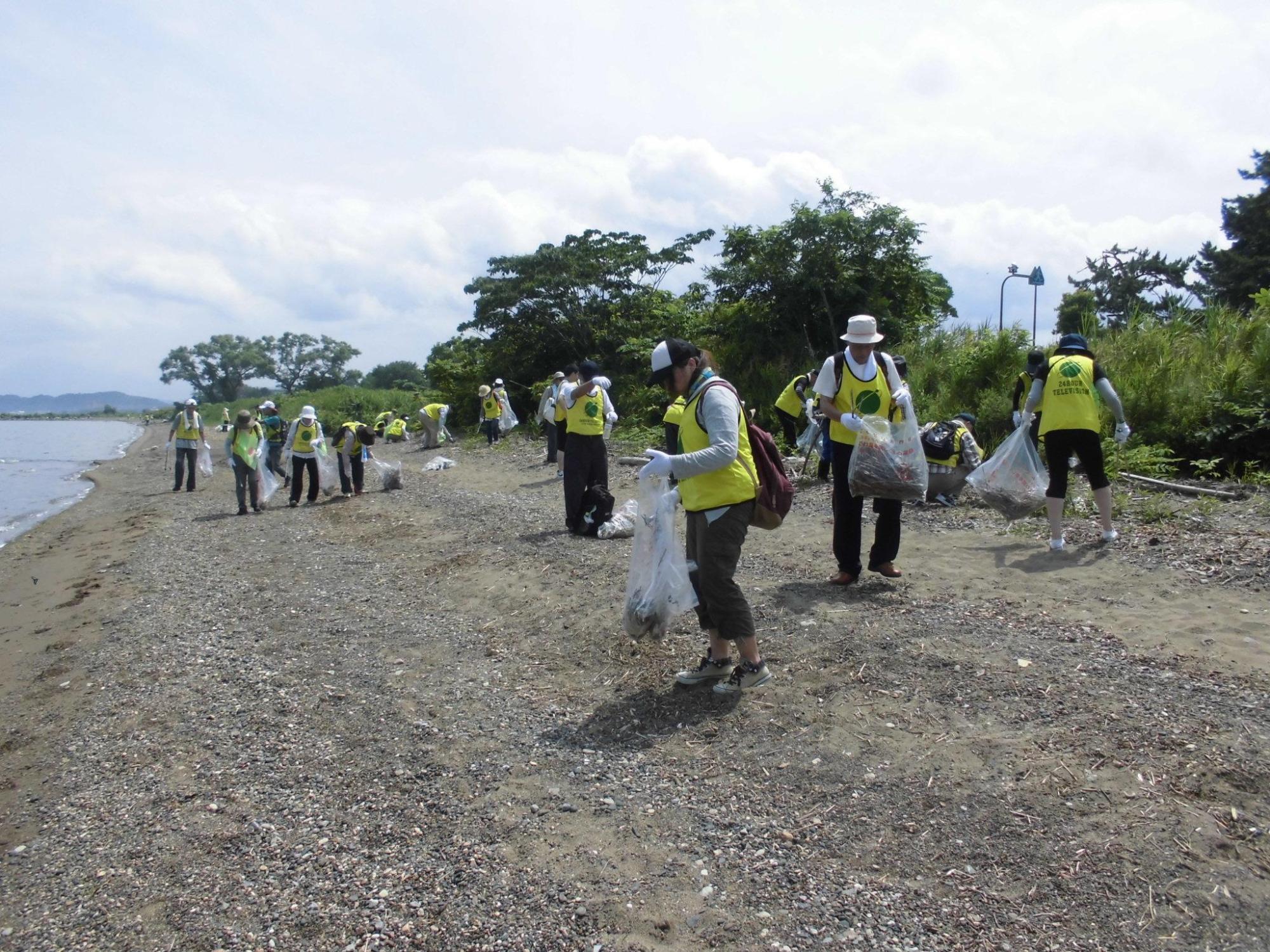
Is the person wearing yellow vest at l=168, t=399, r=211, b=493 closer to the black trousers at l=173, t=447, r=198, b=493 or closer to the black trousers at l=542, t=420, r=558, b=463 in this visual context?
the black trousers at l=173, t=447, r=198, b=493

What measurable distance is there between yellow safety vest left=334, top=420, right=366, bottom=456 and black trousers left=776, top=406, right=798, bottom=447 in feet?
A: 21.9

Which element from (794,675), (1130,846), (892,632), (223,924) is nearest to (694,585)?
(794,675)

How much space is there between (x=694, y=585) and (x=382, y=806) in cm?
169

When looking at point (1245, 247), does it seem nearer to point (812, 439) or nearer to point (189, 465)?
point (812, 439)

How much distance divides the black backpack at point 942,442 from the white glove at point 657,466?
5.64 meters

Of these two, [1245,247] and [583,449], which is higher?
[1245,247]

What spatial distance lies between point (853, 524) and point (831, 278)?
11561 millimetres

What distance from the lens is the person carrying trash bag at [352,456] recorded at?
14188 mm

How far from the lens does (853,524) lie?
593 centimetres

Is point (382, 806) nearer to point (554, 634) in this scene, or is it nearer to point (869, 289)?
point (554, 634)

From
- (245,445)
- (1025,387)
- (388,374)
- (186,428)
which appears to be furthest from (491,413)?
(388,374)

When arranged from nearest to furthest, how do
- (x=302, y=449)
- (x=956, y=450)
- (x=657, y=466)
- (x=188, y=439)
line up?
(x=657, y=466) < (x=956, y=450) < (x=302, y=449) < (x=188, y=439)

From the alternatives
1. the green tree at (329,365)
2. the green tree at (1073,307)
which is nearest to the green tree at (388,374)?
the green tree at (329,365)

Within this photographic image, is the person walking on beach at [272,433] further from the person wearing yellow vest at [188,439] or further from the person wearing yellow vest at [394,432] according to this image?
the person wearing yellow vest at [394,432]
